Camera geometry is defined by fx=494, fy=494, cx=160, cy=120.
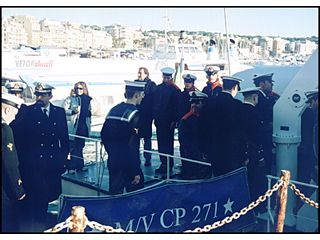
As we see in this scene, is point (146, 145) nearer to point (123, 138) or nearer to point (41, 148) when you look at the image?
point (123, 138)

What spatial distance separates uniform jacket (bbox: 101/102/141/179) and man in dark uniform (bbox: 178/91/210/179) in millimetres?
347

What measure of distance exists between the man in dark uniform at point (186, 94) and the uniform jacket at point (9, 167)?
1.22 meters

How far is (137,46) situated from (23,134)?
1.03 meters

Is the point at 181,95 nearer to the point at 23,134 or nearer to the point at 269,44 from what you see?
the point at 269,44

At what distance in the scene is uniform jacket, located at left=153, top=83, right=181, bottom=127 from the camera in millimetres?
3648

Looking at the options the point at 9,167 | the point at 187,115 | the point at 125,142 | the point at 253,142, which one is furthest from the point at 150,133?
the point at 9,167

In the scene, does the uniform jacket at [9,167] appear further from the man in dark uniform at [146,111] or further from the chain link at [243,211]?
the chain link at [243,211]

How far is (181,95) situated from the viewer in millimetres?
3646

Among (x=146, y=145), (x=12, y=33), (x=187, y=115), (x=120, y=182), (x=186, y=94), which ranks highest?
(x=12, y=33)

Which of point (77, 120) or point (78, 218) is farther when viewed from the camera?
point (77, 120)

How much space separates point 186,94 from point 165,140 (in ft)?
1.24

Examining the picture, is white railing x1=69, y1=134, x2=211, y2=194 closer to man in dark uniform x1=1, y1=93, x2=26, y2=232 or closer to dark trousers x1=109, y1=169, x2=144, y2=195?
dark trousers x1=109, y1=169, x2=144, y2=195

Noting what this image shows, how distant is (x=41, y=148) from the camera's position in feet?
11.6
